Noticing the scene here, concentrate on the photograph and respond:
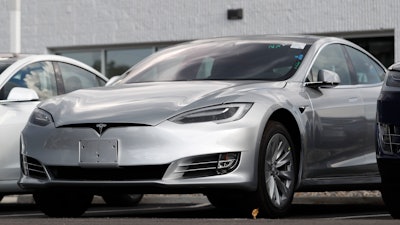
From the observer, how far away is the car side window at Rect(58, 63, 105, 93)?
1095 centimetres

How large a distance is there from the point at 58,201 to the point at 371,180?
104 inches

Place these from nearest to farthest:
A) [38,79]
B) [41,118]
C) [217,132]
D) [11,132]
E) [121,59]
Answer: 1. [217,132]
2. [41,118]
3. [11,132]
4. [38,79]
5. [121,59]

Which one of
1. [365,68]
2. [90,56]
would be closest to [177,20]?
[90,56]

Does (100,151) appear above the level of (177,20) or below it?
below

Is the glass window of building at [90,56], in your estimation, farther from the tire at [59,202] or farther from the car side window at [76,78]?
the tire at [59,202]

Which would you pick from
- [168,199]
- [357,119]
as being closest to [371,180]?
[357,119]

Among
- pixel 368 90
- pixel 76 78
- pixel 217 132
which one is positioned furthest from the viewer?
pixel 76 78

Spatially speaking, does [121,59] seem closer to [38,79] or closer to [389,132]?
[38,79]

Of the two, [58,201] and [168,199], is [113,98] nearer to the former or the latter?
[58,201]

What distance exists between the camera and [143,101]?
26.3ft

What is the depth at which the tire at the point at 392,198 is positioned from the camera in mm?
7660

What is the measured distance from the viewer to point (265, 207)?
7.90 m

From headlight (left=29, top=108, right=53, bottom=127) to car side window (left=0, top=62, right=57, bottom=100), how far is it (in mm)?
1966

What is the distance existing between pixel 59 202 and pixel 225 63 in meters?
1.75
